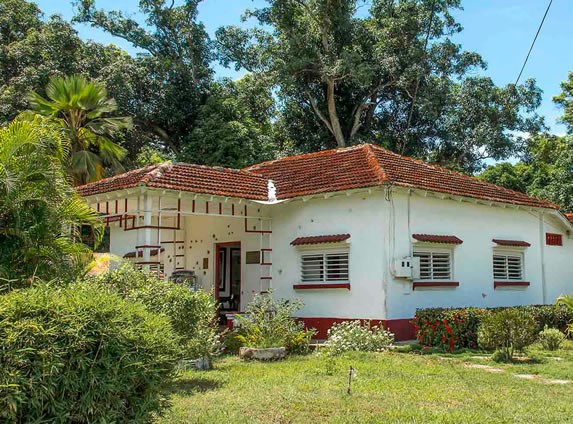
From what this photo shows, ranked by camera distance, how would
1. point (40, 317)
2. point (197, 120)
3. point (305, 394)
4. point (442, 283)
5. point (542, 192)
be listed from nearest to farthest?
point (40, 317) → point (305, 394) → point (442, 283) → point (197, 120) → point (542, 192)

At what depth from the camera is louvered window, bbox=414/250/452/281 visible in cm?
1477

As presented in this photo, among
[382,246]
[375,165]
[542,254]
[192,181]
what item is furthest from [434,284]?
[192,181]

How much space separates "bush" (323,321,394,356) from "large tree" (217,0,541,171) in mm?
16164

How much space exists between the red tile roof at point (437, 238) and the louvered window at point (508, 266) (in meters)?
2.01

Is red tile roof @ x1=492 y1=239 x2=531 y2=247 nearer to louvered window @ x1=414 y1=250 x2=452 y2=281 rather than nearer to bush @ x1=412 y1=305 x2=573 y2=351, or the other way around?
louvered window @ x1=414 y1=250 x2=452 y2=281

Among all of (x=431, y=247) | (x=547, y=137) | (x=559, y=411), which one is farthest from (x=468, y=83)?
(x=559, y=411)

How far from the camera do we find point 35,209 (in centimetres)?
712

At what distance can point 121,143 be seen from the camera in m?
28.0

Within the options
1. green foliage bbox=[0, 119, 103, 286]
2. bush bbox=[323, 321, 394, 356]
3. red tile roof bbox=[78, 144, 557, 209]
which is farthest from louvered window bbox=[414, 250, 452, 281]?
green foliage bbox=[0, 119, 103, 286]

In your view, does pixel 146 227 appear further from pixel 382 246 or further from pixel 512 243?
pixel 512 243

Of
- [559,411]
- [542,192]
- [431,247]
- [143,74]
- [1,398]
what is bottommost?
[559,411]

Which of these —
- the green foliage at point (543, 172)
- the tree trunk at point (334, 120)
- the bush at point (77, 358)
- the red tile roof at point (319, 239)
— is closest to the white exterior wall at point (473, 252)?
the red tile roof at point (319, 239)

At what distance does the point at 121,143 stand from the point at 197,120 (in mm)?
3622

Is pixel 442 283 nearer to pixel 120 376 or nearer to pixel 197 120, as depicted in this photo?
pixel 120 376
